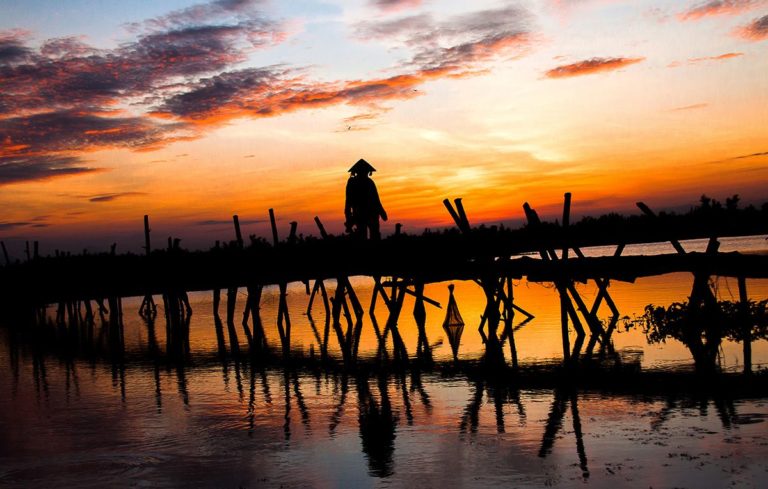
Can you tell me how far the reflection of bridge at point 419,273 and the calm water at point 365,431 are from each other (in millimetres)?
1540

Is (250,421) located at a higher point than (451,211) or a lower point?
lower

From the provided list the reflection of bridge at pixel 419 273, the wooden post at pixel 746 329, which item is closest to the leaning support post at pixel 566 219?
the reflection of bridge at pixel 419 273

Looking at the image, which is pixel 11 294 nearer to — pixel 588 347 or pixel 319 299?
pixel 319 299

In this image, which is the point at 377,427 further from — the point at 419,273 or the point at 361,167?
the point at 361,167

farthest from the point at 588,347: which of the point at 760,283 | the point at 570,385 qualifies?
the point at 760,283

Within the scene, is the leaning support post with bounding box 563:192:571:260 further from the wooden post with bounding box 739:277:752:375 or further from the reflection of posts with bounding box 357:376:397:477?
the reflection of posts with bounding box 357:376:397:477

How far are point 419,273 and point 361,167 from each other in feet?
13.4

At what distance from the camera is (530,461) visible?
8.57 m

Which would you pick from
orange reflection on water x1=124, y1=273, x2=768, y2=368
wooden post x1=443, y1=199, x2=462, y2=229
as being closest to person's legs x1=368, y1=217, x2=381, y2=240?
orange reflection on water x1=124, y1=273, x2=768, y2=368

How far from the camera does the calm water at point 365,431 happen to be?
27.3 ft

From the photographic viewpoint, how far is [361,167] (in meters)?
24.9

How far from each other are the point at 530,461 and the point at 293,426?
3.74 meters

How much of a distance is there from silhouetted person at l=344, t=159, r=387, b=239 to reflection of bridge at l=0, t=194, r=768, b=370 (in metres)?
0.76

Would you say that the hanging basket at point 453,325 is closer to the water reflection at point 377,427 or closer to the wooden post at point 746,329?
the water reflection at point 377,427
